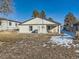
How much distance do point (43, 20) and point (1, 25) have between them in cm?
1348

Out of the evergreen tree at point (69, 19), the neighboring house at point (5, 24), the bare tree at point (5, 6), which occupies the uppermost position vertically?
the evergreen tree at point (69, 19)

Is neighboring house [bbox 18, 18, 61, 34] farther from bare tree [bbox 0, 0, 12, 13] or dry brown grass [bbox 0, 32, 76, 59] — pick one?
dry brown grass [bbox 0, 32, 76, 59]

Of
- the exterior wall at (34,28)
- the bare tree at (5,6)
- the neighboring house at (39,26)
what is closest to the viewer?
the bare tree at (5,6)

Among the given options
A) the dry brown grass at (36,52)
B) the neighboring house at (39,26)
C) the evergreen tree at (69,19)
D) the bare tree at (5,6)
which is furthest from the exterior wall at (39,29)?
the evergreen tree at (69,19)

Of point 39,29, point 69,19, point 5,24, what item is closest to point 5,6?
point 39,29

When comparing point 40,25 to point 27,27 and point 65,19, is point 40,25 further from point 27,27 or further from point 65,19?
point 65,19

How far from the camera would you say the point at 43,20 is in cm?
3925

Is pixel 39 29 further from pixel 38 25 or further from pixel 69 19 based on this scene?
pixel 69 19

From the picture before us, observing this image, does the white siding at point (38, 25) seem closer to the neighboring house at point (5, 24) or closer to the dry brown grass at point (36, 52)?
the neighboring house at point (5, 24)

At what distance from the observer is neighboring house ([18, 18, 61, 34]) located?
3884cm

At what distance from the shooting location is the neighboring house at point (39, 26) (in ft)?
127

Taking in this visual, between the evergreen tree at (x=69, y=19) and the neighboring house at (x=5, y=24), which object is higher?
the evergreen tree at (x=69, y=19)

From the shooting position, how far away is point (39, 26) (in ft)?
129

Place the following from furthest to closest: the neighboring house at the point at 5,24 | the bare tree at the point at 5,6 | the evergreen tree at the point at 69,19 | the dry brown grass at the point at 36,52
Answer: the evergreen tree at the point at 69,19 < the neighboring house at the point at 5,24 < the bare tree at the point at 5,6 < the dry brown grass at the point at 36,52
